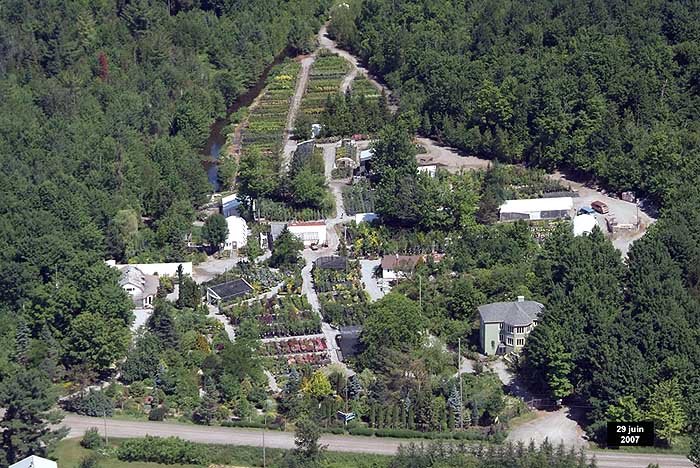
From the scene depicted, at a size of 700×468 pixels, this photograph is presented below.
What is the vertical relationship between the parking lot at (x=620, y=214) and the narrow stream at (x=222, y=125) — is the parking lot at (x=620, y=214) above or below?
above

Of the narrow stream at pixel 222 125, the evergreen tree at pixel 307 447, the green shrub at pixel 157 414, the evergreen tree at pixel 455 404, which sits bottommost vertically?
the narrow stream at pixel 222 125

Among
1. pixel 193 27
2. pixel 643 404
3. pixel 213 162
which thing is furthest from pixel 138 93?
pixel 643 404

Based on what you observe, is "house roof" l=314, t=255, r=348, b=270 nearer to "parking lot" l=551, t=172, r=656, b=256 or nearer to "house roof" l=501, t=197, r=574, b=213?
"house roof" l=501, t=197, r=574, b=213

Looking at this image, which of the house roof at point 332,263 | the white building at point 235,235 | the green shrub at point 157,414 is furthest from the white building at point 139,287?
the green shrub at point 157,414

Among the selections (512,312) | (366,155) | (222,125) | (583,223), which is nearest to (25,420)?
(512,312)

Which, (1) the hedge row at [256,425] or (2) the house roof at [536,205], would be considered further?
(2) the house roof at [536,205]

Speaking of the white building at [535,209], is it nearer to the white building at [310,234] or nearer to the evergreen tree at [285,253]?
the white building at [310,234]

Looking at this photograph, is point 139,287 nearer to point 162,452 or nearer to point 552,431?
point 162,452

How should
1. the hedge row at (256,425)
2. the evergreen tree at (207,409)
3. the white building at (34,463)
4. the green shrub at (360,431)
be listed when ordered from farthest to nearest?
the evergreen tree at (207,409)
the hedge row at (256,425)
the green shrub at (360,431)
the white building at (34,463)
